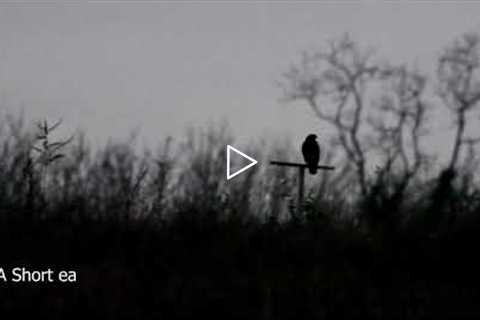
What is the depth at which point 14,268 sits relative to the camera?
19.0m

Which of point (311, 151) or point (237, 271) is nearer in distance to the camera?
point (237, 271)

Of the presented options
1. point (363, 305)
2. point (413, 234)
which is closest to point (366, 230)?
point (413, 234)

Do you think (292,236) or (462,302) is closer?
(462,302)

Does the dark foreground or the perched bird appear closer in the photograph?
the dark foreground

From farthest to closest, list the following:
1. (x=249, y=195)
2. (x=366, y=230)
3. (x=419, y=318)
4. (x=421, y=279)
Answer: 1. (x=249, y=195)
2. (x=366, y=230)
3. (x=421, y=279)
4. (x=419, y=318)

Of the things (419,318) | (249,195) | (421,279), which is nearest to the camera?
(419,318)

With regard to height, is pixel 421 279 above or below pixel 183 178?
below

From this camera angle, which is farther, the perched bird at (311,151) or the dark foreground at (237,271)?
the perched bird at (311,151)

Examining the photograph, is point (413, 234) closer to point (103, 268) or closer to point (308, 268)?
point (308, 268)

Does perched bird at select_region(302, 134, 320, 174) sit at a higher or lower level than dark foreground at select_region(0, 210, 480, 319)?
higher

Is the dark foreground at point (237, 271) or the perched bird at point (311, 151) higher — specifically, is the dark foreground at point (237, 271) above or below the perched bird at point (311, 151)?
below

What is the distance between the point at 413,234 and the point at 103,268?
6368 mm

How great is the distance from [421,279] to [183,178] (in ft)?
19.0

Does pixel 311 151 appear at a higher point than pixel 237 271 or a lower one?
higher
